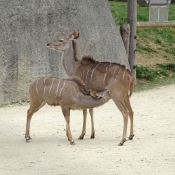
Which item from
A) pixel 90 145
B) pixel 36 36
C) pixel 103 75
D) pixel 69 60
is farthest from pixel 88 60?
pixel 36 36

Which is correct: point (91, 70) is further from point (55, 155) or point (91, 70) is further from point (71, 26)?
point (71, 26)

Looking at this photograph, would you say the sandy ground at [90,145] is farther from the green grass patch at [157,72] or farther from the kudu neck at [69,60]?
the green grass patch at [157,72]

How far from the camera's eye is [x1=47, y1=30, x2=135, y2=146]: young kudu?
7.72m

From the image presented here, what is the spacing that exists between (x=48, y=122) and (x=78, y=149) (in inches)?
78.7

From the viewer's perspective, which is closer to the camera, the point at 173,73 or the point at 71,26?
the point at 71,26

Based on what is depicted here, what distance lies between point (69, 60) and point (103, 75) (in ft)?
2.50

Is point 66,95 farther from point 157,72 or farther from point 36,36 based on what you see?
point 157,72

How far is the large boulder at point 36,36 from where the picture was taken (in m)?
10.5

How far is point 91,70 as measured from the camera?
8094 millimetres

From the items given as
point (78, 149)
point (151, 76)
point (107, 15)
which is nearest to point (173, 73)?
point (151, 76)

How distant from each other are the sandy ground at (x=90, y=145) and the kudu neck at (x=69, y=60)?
2.71ft

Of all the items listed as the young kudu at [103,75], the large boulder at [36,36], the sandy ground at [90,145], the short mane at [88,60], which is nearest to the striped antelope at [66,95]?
the young kudu at [103,75]

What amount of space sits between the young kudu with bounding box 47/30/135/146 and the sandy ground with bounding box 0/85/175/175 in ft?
1.31

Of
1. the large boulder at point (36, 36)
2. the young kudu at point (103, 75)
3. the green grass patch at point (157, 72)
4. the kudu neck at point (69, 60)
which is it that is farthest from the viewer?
the green grass patch at point (157, 72)
